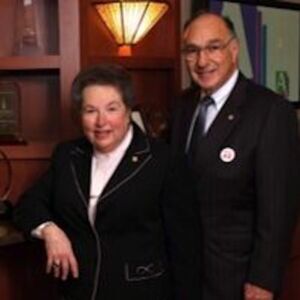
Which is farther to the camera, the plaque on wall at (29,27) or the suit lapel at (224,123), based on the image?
the plaque on wall at (29,27)

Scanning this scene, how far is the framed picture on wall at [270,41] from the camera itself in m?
3.11

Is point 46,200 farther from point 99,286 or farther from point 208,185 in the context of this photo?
point 208,185

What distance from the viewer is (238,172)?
196 centimetres

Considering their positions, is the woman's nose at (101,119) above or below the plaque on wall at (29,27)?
below

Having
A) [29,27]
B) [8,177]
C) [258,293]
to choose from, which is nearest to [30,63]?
[29,27]

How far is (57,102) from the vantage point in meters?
2.61

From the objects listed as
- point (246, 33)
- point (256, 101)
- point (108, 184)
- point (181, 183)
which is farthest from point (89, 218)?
point (246, 33)

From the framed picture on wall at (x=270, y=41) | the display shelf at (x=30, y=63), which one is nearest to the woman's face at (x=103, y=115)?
the display shelf at (x=30, y=63)

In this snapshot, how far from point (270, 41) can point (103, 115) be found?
1621 mm

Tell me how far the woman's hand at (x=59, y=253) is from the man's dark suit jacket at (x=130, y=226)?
3 cm

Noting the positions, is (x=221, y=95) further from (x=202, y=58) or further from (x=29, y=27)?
(x=29, y=27)

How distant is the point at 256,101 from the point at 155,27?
998 mm

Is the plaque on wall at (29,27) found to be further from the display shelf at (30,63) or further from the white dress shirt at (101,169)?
the white dress shirt at (101,169)

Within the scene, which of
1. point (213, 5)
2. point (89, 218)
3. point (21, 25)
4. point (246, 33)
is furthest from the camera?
point (246, 33)
